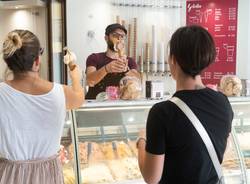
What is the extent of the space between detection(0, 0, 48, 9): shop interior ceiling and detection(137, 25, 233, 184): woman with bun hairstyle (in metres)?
4.48

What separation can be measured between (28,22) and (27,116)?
454 centimetres

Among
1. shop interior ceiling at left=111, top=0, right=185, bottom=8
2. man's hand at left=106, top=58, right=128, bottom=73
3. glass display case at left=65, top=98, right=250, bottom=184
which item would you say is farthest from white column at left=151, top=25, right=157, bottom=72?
glass display case at left=65, top=98, right=250, bottom=184

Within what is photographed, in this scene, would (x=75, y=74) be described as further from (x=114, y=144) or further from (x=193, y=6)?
(x=193, y=6)

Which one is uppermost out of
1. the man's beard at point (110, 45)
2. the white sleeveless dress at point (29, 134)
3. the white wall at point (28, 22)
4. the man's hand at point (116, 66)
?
the white wall at point (28, 22)

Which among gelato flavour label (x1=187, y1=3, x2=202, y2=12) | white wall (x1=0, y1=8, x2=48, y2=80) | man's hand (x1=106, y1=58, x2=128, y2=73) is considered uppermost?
gelato flavour label (x1=187, y1=3, x2=202, y2=12)

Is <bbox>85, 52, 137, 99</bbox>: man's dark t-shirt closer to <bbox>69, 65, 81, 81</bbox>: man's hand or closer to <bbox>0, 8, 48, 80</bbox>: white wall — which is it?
<bbox>69, 65, 81, 81</bbox>: man's hand

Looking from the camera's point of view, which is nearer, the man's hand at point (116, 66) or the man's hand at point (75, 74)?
the man's hand at point (75, 74)

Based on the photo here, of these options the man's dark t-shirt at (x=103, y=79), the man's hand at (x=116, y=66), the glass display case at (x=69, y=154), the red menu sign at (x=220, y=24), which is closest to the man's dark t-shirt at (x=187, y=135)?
the glass display case at (x=69, y=154)

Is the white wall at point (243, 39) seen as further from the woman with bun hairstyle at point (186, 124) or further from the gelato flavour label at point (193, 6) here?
the woman with bun hairstyle at point (186, 124)

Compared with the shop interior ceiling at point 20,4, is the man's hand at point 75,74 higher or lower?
lower

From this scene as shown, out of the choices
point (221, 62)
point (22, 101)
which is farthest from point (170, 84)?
point (22, 101)

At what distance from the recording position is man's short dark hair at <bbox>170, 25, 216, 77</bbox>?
1.30m

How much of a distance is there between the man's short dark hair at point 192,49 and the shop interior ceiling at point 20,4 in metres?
4.47

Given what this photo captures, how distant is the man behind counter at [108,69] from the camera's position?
3.20m
